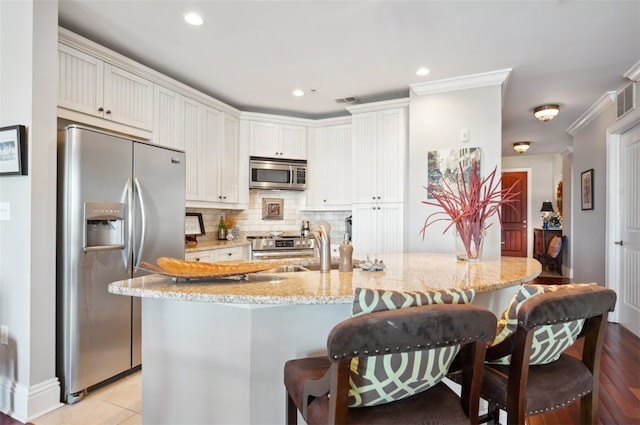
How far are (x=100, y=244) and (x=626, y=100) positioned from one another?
4.95 metres

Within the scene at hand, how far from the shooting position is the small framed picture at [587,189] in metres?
4.77

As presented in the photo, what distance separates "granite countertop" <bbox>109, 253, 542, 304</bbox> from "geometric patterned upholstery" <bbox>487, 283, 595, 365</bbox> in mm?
186

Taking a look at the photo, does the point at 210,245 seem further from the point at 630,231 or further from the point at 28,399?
the point at 630,231

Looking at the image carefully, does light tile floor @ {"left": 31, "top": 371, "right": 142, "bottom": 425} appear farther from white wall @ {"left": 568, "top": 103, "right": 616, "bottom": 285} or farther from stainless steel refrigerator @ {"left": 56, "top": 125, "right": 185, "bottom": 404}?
white wall @ {"left": 568, "top": 103, "right": 616, "bottom": 285}

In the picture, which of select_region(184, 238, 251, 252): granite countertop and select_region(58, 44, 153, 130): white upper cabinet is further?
select_region(184, 238, 251, 252): granite countertop

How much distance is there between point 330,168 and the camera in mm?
4711

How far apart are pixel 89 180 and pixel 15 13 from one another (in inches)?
42.1

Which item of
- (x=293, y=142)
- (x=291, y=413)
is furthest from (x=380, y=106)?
(x=291, y=413)

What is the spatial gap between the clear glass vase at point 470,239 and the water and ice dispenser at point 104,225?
2256 millimetres

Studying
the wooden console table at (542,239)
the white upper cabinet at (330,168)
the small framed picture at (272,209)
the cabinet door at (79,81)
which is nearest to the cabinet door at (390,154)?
the white upper cabinet at (330,168)

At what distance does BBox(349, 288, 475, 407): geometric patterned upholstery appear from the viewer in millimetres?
965

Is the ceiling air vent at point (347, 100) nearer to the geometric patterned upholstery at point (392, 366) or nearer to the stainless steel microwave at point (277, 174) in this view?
the stainless steel microwave at point (277, 174)

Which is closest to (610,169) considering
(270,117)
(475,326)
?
(270,117)

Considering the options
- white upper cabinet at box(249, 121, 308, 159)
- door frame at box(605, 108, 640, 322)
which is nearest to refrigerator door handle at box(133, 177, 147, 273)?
white upper cabinet at box(249, 121, 308, 159)
